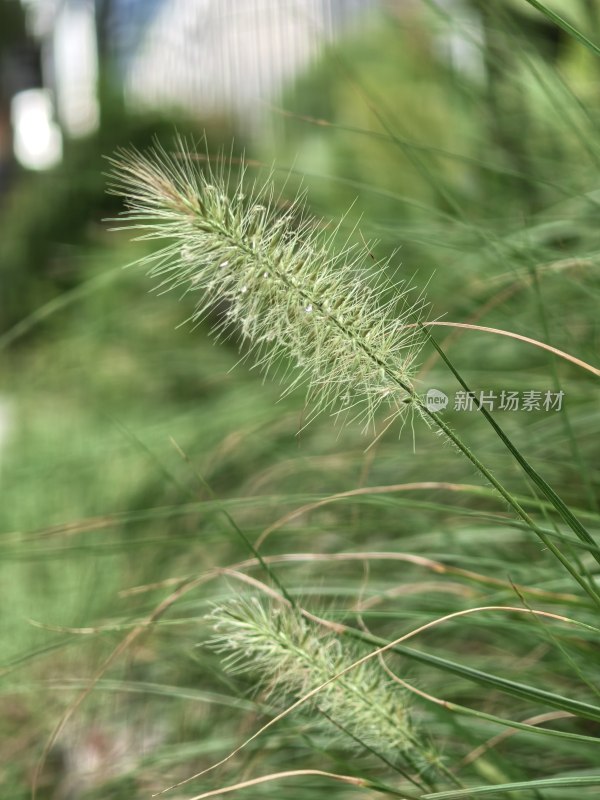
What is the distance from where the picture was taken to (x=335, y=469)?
759 millimetres

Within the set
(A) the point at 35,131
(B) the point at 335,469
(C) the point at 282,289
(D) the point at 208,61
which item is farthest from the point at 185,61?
(C) the point at 282,289

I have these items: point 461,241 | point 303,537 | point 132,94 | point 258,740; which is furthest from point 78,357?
point 132,94

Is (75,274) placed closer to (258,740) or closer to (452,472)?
(452,472)

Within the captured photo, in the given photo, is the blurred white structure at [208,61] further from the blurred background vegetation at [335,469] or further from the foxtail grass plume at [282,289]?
the foxtail grass plume at [282,289]

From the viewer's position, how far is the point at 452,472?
714 millimetres

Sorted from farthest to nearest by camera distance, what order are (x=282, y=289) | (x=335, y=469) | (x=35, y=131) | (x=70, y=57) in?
(x=70, y=57) → (x=35, y=131) → (x=335, y=469) → (x=282, y=289)

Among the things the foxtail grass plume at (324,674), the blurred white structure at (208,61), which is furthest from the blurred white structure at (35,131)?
the foxtail grass plume at (324,674)

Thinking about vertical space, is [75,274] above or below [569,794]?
below

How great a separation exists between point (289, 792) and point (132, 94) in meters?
2.59

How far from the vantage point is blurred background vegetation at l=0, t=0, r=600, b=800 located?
0.52m

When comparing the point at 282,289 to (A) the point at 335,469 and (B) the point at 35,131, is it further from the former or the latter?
(B) the point at 35,131

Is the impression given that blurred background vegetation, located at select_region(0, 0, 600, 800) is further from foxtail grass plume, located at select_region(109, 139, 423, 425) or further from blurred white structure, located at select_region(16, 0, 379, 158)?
blurred white structure, located at select_region(16, 0, 379, 158)

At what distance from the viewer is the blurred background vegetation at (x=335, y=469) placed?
52 centimetres

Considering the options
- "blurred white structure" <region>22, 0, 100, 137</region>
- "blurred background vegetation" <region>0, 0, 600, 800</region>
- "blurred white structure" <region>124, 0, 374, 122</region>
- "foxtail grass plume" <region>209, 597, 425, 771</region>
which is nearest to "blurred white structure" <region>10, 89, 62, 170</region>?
"blurred white structure" <region>22, 0, 100, 137</region>
